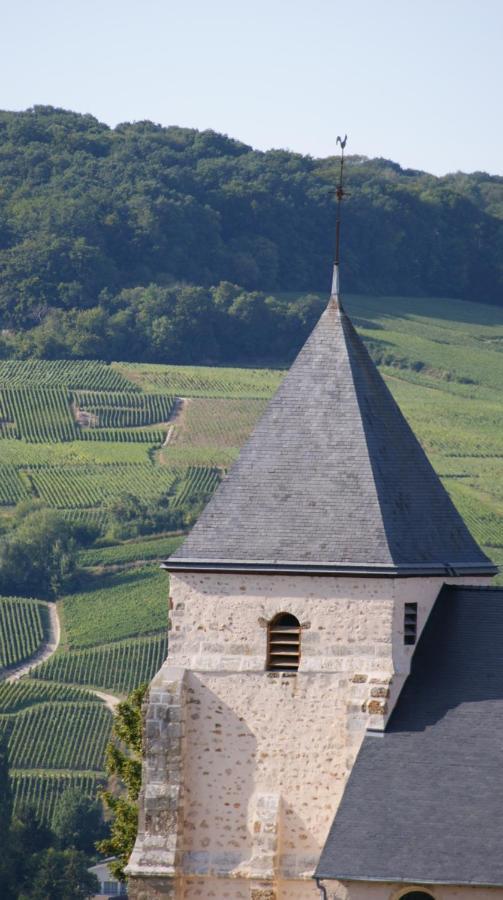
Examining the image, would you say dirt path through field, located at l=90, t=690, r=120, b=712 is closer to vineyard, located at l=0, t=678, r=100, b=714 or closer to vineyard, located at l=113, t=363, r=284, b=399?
vineyard, located at l=0, t=678, r=100, b=714

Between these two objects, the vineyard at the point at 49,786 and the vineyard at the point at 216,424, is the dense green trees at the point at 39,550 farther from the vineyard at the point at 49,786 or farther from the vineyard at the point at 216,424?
the vineyard at the point at 49,786

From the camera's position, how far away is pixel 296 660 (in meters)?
22.0

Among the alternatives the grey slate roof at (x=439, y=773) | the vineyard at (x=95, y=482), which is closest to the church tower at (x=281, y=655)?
the grey slate roof at (x=439, y=773)

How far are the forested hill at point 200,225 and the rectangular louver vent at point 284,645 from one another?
123m

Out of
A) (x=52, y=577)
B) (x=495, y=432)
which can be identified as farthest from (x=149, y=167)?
(x=52, y=577)

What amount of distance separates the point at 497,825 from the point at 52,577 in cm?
7830

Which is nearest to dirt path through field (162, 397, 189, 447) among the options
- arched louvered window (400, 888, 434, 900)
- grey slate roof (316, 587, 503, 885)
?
grey slate roof (316, 587, 503, 885)

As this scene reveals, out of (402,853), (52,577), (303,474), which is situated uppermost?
(303,474)

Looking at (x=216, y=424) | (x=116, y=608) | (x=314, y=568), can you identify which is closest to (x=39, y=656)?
(x=116, y=608)

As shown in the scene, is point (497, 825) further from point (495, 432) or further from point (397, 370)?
point (397, 370)

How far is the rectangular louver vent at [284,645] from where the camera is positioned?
21938 millimetres

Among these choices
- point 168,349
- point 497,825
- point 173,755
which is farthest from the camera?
point 168,349

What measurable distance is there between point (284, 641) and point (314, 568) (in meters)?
0.88

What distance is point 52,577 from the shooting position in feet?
321
